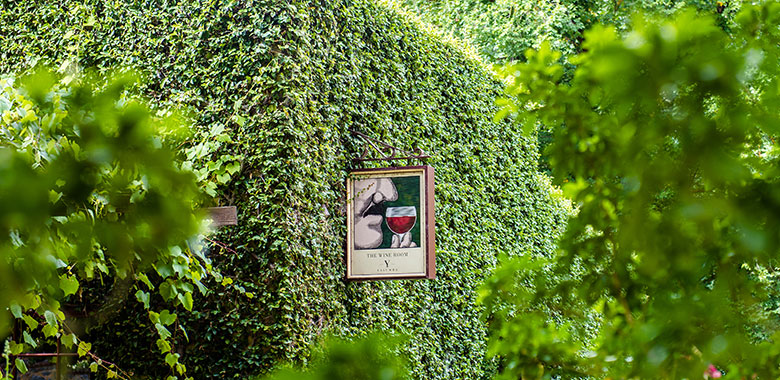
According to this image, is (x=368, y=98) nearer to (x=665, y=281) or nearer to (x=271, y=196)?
(x=271, y=196)

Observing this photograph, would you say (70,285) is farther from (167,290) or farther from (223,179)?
(223,179)

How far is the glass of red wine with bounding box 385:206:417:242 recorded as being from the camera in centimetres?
586

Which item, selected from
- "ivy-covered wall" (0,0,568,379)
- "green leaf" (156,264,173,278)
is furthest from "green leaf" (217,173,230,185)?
"green leaf" (156,264,173,278)

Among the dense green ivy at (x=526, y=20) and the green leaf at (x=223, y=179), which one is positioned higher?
the dense green ivy at (x=526, y=20)

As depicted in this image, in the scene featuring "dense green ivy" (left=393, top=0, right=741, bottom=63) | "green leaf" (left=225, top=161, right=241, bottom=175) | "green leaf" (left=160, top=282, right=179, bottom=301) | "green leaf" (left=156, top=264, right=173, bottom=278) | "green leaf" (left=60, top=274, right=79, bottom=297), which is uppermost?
"dense green ivy" (left=393, top=0, right=741, bottom=63)

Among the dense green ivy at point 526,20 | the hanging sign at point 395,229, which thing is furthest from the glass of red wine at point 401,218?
the dense green ivy at point 526,20

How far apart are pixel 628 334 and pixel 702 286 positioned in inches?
9.6

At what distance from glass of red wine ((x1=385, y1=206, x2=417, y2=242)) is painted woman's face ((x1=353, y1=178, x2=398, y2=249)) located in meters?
0.09

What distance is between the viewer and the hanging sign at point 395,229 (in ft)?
19.2

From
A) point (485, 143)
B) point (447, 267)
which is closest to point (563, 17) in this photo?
point (485, 143)

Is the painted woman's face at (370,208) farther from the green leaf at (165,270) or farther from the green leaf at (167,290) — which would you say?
the green leaf at (165,270)

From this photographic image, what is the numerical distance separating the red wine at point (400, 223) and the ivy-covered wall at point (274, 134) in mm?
470

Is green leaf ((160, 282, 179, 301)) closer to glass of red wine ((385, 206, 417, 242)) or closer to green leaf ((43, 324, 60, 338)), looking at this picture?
green leaf ((43, 324, 60, 338))

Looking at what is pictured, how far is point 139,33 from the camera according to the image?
20.9 ft
